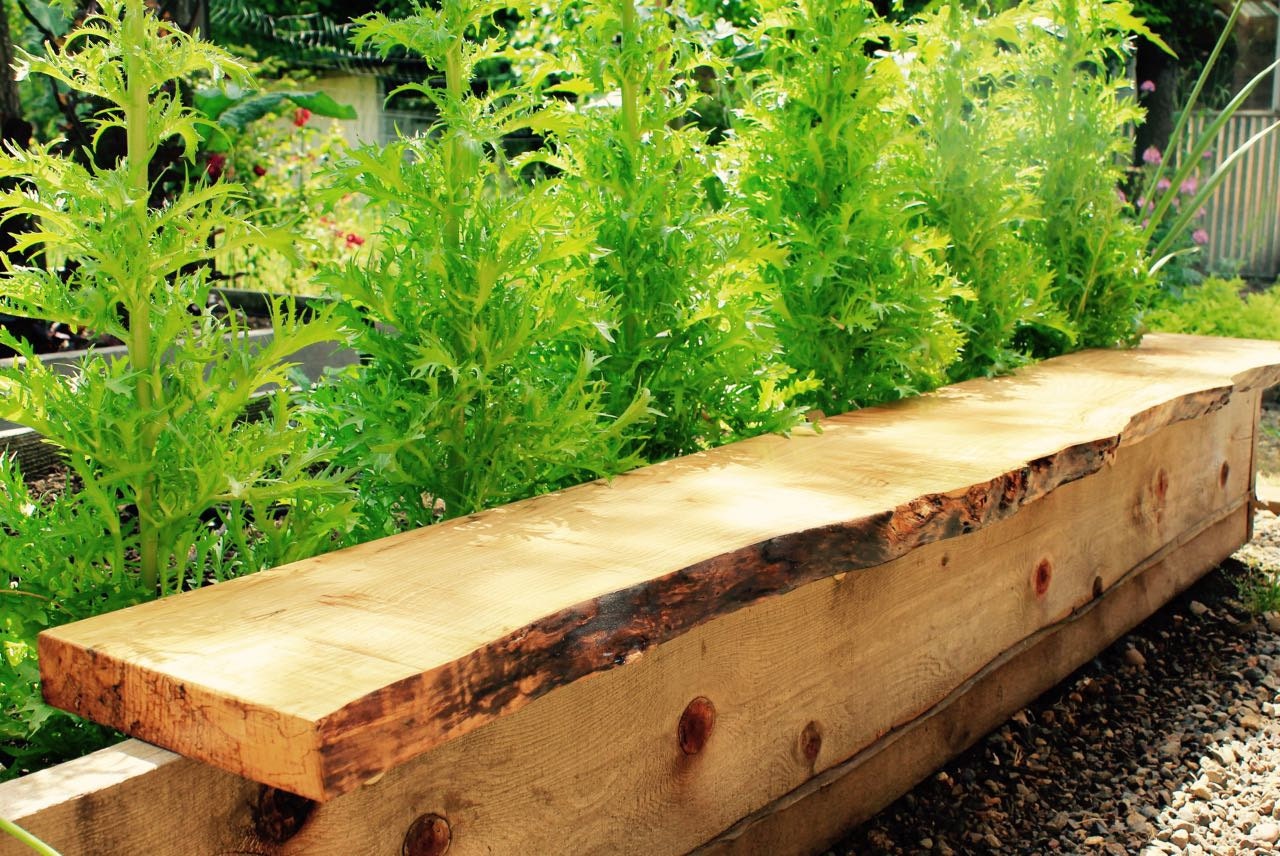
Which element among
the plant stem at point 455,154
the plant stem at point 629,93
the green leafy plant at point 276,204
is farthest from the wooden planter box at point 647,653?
the green leafy plant at point 276,204

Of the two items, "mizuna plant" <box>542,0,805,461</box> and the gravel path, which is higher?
"mizuna plant" <box>542,0,805,461</box>

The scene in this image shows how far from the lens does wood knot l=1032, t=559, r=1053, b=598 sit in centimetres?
294

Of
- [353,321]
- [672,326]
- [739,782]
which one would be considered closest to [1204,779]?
[739,782]

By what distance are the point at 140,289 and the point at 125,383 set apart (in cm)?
12

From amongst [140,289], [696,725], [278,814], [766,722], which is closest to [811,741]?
[766,722]

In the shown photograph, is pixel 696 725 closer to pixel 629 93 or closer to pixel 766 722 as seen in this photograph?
pixel 766 722

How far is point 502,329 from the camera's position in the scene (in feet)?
6.54

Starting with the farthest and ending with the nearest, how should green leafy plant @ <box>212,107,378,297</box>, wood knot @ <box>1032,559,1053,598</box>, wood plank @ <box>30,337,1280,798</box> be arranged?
1. green leafy plant @ <box>212,107,378,297</box>
2. wood knot @ <box>1032,559,1053,598</box>
3. wood plank @ <box>30,337,1280,798</box>

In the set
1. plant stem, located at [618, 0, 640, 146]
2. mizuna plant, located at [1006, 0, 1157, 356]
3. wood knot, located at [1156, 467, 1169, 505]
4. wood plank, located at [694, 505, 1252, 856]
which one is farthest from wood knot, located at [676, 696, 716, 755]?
mizuna plant, located at [1006, 0, 1157, 356]

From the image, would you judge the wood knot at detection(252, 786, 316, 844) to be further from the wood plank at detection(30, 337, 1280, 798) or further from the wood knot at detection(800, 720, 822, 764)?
the wood knot at detection(800, 720, 822, 764)

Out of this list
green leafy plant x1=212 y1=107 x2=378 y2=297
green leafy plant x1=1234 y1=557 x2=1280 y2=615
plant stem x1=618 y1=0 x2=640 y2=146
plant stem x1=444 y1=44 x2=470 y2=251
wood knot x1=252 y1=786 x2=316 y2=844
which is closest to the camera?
wood knot x1=252 y1=786 x2=316 y2=844

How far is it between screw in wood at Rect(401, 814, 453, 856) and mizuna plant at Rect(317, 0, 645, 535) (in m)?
0.57

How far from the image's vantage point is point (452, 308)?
1969 millimetres

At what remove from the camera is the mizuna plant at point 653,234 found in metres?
2.42
